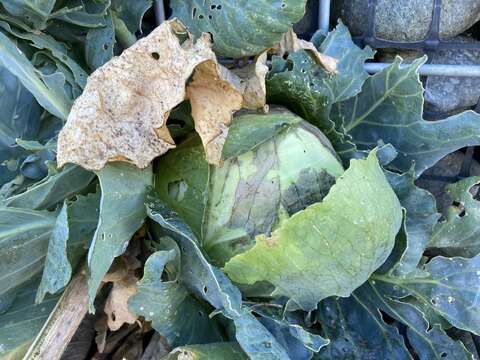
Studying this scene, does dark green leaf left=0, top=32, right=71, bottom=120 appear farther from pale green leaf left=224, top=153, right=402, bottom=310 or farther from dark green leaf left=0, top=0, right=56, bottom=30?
pale green leaf left=224, top=153, right=402, bottom=310

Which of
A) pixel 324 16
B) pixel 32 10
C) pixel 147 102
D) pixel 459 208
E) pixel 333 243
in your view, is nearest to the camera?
pixel 333 243

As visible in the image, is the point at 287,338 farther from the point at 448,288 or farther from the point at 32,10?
the point at 32,10

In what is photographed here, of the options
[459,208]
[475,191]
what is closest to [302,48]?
[459,208]

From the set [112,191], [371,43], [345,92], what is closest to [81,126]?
[112,191]

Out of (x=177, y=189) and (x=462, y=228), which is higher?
(x=177, y=189)

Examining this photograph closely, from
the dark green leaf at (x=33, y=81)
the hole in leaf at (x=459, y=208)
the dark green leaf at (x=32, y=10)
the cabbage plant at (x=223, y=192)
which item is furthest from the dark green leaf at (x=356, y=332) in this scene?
the dark green leaf at (x=32, y=10)

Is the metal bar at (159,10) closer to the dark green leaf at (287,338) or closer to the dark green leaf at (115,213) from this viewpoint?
the dark green leaf at (115,213)

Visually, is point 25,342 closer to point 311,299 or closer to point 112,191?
point 112,191
